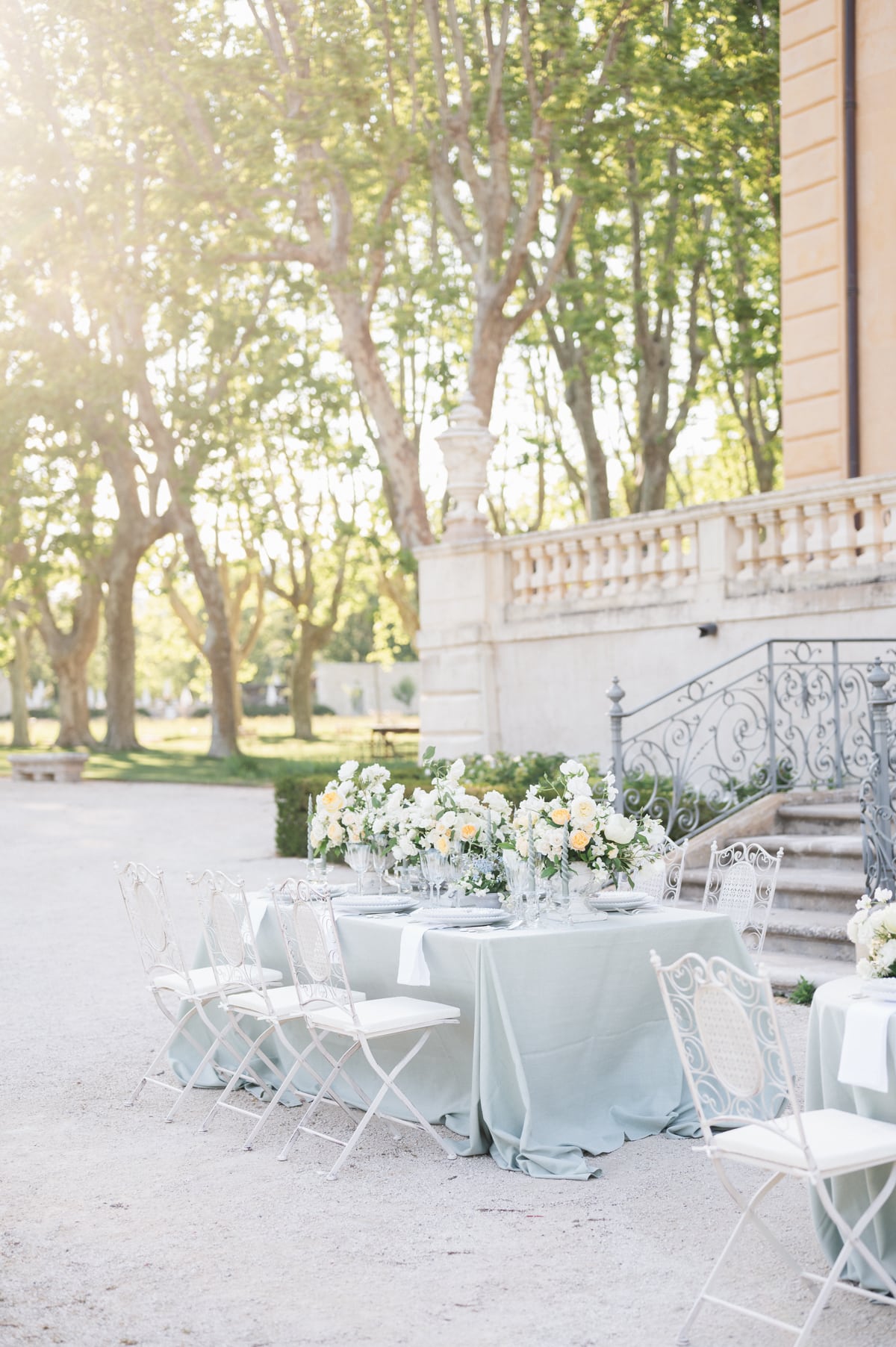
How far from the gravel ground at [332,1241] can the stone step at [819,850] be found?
287cm

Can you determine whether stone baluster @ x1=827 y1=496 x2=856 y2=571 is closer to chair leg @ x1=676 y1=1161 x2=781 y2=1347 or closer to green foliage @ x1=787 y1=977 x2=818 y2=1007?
green foliage @ x1=787 y1=977 x2=818 y2=1007

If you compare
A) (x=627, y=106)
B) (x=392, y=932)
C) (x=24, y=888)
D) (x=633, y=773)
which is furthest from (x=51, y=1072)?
(x=627, y=106)

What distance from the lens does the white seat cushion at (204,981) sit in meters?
6.99

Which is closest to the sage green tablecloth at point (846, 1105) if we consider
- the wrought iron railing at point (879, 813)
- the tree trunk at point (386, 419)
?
the wrought iron railing at point (879, 813)

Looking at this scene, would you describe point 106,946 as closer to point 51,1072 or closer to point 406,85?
point 51,1072

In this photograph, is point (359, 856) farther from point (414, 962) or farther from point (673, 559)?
point (673, 559)

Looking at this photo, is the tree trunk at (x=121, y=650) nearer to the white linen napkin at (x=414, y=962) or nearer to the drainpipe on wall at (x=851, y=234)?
the drainpipe on wall at (x=851, y=234)

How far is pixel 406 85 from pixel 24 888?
11.4 m

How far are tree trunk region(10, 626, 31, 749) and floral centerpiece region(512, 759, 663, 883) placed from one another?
3898 centimetres

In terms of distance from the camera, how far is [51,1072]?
7.75m

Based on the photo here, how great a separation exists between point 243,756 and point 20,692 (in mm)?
17199

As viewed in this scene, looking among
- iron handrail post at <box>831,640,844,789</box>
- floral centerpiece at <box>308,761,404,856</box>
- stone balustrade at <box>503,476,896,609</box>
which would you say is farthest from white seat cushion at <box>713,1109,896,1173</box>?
stone balustrade at <box>503,476,896,609</box>

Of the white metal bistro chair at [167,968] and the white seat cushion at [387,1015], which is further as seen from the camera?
the white metal bistro chair at [167,968]

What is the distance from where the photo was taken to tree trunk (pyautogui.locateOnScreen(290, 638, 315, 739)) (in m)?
42.2
